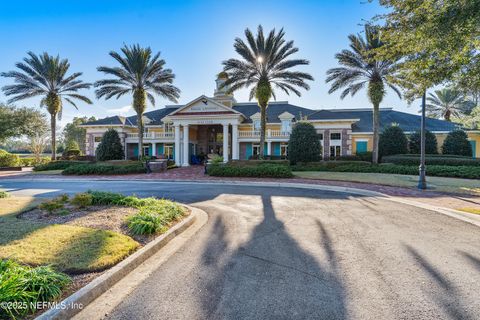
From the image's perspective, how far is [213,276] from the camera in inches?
164

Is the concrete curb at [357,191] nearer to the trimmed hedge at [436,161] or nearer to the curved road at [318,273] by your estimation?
the curved road at [318,273]

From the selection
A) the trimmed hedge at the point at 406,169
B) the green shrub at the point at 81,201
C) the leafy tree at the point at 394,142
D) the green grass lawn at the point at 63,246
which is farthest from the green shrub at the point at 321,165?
the green grass lawn at the point at 63,246

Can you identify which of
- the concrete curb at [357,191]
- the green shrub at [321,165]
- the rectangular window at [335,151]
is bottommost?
the concrete curb at [357,191]

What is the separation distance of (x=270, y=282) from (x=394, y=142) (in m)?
28.6

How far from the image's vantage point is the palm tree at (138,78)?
91.9 ft

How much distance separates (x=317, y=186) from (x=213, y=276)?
12.6 m

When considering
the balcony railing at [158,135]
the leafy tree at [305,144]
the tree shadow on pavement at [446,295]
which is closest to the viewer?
the tree shadow on pavement at [446,295]

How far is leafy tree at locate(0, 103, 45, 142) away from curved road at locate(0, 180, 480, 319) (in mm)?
44076

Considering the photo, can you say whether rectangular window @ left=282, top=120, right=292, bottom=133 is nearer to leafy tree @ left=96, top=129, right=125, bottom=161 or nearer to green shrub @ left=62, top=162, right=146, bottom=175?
green shrub @ left=62, top=162, right=146, bottom=175

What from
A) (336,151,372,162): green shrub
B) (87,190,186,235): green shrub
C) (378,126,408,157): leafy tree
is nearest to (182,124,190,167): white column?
(336,151,372,162): green shrub

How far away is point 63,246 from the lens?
472cm

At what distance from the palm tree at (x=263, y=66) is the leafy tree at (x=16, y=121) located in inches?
1286

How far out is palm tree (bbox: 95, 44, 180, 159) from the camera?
28000 millimetres

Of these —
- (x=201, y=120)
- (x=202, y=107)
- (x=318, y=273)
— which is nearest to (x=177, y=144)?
(x=201, y=120)
